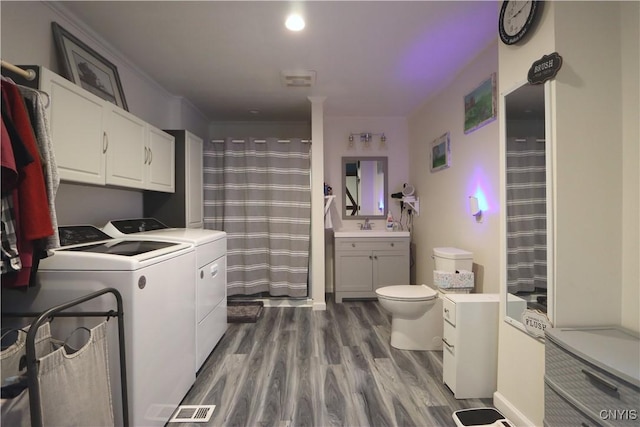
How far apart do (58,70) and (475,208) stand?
3.06 m

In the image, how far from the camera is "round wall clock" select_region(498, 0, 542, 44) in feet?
4.23

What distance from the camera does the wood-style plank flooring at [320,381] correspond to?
1.55 m

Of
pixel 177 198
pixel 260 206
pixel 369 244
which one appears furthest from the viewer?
pixel 369 244

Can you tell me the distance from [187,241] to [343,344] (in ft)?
4.96

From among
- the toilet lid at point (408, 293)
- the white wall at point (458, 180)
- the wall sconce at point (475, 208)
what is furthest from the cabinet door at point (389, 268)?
the wall sconce at point (475, 208)

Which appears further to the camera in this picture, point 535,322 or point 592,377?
point 535,322

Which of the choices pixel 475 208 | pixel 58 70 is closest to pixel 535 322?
pixel 475 208

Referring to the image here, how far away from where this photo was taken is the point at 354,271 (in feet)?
11.1

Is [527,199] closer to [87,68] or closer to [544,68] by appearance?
[544,68]

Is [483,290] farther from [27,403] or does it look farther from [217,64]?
[217,64]

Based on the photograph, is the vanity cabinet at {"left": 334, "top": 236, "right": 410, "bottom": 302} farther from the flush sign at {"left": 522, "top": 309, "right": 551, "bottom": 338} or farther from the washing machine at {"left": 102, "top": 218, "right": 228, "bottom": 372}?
the flush sign at {"left": 522, "top": 309, "right": 551, "bottom": 338}

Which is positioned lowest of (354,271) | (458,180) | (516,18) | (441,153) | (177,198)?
(354,271)

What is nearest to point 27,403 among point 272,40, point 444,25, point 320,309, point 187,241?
point 187,241

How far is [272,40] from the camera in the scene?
2.05 m
